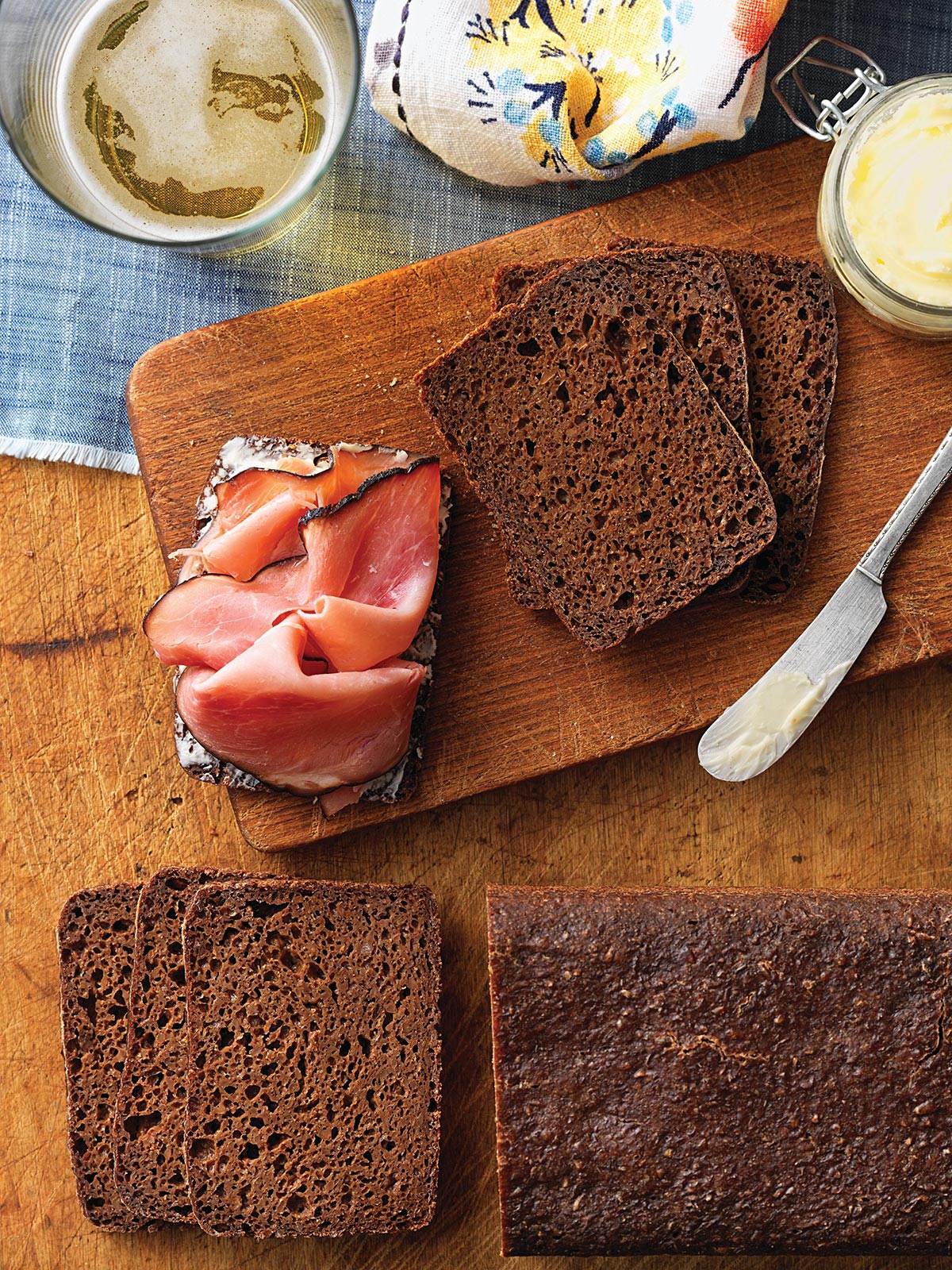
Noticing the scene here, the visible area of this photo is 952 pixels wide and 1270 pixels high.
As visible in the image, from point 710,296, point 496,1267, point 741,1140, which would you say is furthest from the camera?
point 496,1267

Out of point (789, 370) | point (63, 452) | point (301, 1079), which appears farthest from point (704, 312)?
point (301, 1079)

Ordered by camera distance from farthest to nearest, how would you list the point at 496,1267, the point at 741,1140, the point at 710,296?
the point at 496,1267 → the point at 710,296 → the point at 741,1140

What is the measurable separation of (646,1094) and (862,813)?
101cm

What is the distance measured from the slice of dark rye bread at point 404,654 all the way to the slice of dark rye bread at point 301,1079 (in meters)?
0.30

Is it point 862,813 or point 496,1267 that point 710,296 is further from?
point 496,1267

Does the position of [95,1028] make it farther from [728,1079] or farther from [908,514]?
[908,514]

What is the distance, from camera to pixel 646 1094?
2689mm

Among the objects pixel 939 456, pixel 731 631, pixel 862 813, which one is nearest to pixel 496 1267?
pixel 862 813

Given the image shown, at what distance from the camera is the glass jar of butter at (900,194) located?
8.98 ft

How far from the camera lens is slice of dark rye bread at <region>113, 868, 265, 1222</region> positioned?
9.86ft

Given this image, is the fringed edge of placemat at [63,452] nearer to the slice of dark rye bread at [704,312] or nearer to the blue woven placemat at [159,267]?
the blue woven placemat at [159,267]

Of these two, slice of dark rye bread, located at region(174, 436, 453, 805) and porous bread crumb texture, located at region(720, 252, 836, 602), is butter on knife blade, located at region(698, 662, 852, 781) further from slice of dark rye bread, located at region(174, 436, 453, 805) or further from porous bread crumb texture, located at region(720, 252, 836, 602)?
slice of dark rye bread, located at region(174, 436, 453, 805)

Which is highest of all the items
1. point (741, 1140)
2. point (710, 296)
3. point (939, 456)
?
point (710, 296)

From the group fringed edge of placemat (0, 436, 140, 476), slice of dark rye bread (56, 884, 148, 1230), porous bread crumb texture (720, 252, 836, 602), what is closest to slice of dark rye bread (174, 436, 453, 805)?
fringed edge of placemat (0, 436, 140, 476)
